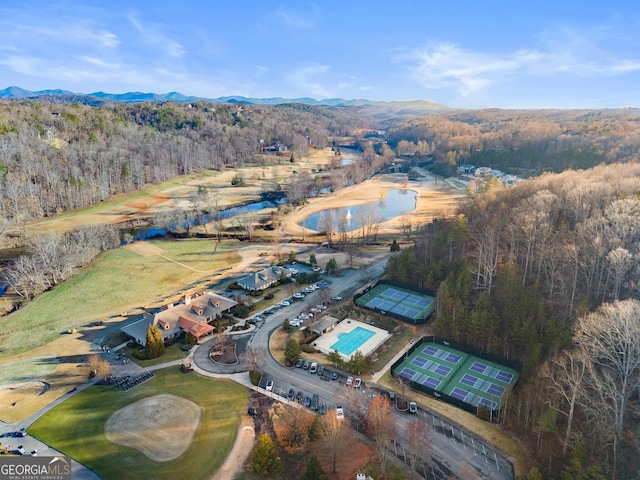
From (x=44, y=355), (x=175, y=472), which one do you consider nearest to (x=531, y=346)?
(x=175, y=472)

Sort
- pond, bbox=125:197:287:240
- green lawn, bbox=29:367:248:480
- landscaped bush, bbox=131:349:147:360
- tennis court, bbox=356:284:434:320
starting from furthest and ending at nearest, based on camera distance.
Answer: pond, bbox=125:197:287:240 → tennis court, bbox=356:284:434:320 → landscaped bush, bbox=131:349:147:360 → green lawn, bbox=29:367:248:480

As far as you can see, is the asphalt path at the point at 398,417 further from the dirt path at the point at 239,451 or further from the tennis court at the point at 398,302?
the tennis court at the point at 398,302

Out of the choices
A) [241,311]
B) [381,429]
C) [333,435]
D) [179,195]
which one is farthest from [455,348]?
[179,195]

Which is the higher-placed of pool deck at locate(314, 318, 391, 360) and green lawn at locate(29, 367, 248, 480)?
pool deck at locate(314, 318, 391, 360)

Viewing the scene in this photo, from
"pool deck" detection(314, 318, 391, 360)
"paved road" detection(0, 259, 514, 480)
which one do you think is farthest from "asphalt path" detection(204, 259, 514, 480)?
"pool deck" detection(314, 318, 391, 360)

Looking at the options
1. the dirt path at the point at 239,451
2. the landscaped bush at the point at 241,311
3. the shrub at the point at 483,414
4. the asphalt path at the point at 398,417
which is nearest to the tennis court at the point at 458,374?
the shrub at the point at 483,414

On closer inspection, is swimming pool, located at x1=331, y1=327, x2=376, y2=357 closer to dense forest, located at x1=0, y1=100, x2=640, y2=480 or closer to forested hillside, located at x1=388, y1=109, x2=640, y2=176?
dense forest, located at x1=0, y1=100, x2=640, y2=480

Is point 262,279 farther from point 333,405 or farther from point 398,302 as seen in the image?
point 333,405
